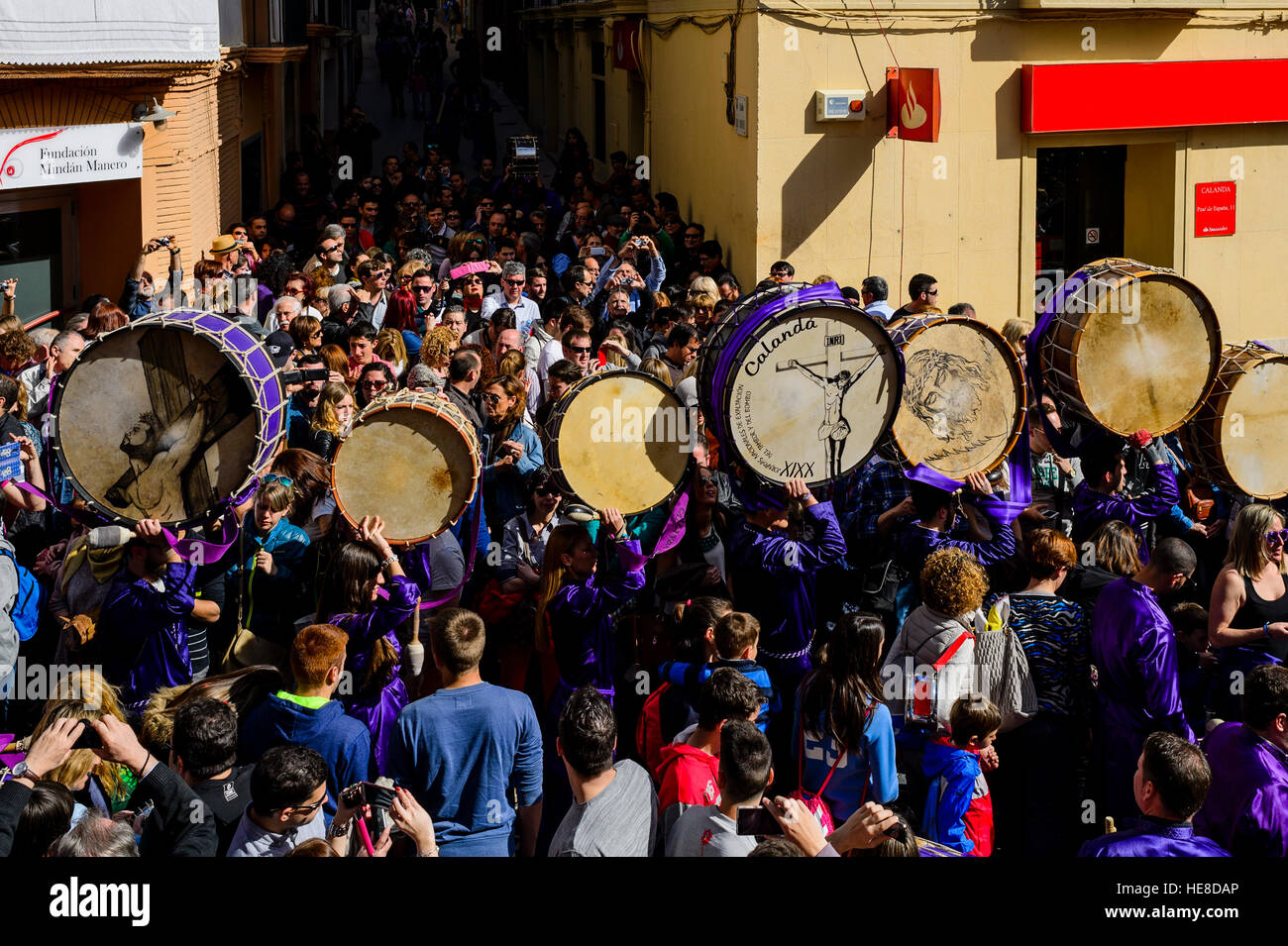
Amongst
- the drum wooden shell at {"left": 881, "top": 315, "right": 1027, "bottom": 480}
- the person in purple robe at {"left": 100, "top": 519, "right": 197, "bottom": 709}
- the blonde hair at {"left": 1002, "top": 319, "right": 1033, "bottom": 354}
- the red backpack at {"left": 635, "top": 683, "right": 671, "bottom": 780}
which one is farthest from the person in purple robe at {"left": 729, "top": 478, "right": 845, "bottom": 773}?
the blonde hair at {"left": 1002, "top": 319, "right": 1033, "bottom": 354}

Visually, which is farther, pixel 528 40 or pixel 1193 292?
pixel 528 40

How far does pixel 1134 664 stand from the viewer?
5.70 metres

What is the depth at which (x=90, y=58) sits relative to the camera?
40.5ft

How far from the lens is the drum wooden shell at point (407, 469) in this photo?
605 centimetres

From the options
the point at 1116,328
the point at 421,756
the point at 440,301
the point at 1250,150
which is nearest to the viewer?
the point at 421,756

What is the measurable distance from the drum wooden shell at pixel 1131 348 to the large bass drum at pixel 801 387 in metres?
0.95

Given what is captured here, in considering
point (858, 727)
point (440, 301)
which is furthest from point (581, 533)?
point (440, 301)

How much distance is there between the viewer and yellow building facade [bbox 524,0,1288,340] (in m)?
13.7

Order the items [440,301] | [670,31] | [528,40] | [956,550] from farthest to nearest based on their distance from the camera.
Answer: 1. [528,40]
2. [670,31]
3. [440,301]
4. [956,550]

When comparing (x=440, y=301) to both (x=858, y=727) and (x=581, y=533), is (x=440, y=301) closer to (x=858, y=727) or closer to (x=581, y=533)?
(x=581, y=533)

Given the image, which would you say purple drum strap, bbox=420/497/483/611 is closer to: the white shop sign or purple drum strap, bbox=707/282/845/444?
purple drum strap, bbox=707/282/845/444

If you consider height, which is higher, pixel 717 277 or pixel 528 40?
pixel 528 40

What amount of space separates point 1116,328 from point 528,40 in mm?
29509

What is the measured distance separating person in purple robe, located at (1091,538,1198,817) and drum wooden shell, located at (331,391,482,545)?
9.01 ft
